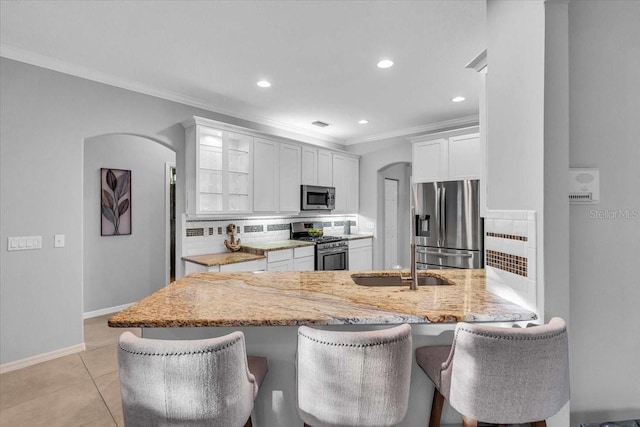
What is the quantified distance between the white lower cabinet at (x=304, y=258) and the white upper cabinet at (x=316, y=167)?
1074mm

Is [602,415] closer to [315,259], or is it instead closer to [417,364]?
[417,364]

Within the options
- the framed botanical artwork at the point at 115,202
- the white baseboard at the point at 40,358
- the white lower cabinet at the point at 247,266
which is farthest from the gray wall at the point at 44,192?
the white lower cabinet at the point at 247,266

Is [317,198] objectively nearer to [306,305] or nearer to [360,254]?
[360,254]

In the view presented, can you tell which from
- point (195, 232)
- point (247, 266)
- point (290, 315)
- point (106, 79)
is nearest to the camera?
point (290, 315)

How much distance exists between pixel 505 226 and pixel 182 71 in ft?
10.1

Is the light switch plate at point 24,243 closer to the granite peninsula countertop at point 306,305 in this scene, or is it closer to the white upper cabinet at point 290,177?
the granite peninsula countertop at point 306,305

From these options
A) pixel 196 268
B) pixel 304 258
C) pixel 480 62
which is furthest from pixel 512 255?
pixel 304 258

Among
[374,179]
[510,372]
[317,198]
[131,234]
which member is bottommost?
[510,372]

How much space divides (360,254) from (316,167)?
1.72 m

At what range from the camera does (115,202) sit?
172 inches

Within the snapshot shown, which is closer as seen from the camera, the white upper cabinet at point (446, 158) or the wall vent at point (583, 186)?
the wall vent at point (583, 186)

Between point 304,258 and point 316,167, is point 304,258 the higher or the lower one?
the lower one

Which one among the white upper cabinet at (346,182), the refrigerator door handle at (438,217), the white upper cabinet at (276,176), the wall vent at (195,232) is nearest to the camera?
the wall vent at (195,232)

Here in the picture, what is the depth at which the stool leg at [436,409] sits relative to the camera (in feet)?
4.50
